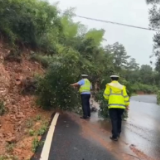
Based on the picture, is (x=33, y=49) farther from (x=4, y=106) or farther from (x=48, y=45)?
(x=4, y=106)

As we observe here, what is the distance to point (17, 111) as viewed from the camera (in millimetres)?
10328

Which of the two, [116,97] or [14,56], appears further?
[14,56]

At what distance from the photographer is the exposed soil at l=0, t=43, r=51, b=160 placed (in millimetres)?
6733

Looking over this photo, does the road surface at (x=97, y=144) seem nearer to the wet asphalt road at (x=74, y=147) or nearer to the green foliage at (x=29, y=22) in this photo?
the wet asphalt road at (x=74, y=147)

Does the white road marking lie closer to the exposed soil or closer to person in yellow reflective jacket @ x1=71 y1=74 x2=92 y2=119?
the exposed soil

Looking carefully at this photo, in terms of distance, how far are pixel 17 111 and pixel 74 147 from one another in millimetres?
4044

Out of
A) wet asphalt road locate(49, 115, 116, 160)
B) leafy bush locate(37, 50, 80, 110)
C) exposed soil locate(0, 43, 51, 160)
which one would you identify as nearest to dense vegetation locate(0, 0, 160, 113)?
leafy bush locate(37, 50, 80, 110)

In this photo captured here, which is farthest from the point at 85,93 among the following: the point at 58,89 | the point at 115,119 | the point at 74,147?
the point at 74,147

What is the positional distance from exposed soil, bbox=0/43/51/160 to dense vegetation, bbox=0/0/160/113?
68cm

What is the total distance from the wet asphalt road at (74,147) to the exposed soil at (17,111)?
54cm

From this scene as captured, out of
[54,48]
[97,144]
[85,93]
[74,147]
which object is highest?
[54,48]

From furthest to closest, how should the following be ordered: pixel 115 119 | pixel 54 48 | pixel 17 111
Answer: pixel 54 48, pixel 17 111, pixel 115 119

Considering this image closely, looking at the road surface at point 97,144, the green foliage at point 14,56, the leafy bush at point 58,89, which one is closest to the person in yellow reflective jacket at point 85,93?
the leafy bush at point 58,89

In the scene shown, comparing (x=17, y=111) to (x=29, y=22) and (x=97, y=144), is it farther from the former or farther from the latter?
(x=29, y=22)
